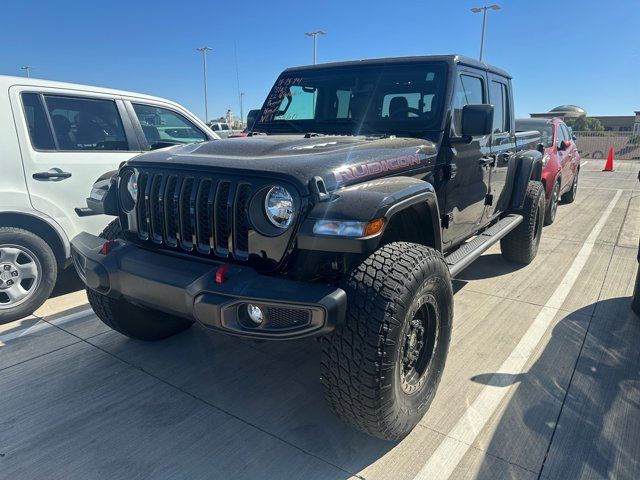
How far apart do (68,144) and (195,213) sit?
269cm

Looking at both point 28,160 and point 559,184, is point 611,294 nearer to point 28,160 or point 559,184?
point 559,184

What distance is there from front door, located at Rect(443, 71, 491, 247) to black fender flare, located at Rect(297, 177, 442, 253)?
107cm

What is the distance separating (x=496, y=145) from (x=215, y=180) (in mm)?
3019

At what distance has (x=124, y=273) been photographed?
7.82ft

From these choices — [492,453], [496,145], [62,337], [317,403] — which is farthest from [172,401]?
[496,145]

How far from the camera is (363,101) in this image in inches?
138

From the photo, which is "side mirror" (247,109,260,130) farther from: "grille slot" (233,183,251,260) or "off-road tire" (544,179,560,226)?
"off-road tire" (544,179,560,226)

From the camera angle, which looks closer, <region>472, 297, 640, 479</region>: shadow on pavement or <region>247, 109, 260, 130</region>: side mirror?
<region>472, 297, 640, 479</region>: shadow on pavement

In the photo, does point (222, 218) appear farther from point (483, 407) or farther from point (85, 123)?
point (85, 123)

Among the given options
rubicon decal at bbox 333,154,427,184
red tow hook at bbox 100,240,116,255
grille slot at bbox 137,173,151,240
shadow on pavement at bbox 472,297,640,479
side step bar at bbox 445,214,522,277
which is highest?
rubicon decal at bbox 333,154,427,184

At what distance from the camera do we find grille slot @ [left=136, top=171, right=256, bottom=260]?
2219 millimetres

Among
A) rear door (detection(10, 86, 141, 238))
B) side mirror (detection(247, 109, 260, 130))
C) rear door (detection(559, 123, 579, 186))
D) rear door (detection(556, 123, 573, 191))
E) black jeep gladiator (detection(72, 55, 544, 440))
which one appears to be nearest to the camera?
black jeep gladiator (detection(72, 55, 544, 440))

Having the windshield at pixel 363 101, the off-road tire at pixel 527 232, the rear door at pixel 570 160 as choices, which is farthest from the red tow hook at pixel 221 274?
the rear door at pixel 570 160

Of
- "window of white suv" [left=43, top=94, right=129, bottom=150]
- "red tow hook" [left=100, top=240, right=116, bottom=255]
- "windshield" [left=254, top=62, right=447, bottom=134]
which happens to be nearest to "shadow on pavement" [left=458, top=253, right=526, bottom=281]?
"windshield" [left=254, top=62, right=447, bottom=134]
